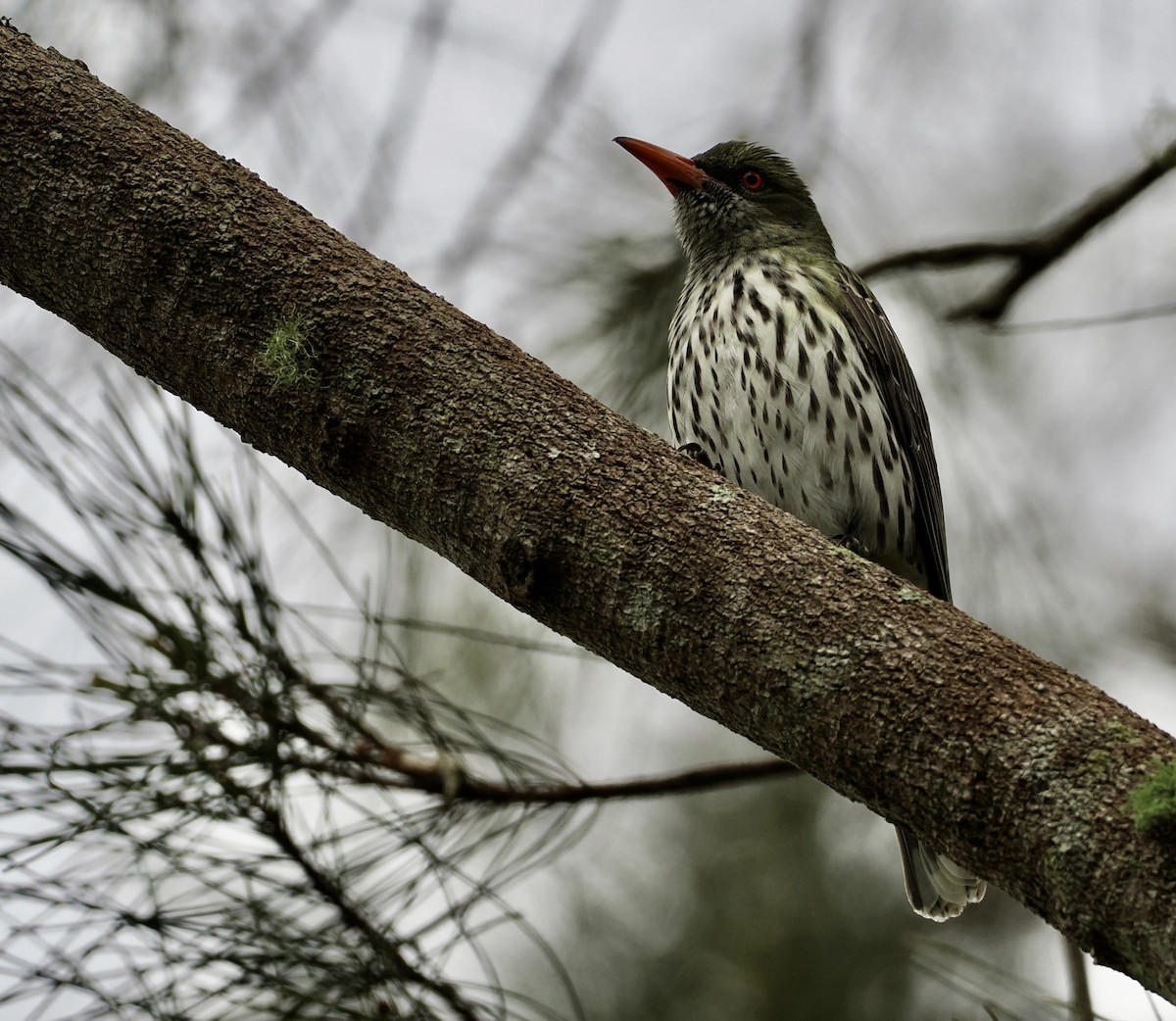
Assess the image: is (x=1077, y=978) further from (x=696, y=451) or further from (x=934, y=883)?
(x=696, y=451)

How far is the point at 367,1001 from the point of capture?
2.75m

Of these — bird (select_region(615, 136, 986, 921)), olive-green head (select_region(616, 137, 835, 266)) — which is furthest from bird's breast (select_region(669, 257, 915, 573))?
olive-green head (select_region(616, 137, 835, 266))

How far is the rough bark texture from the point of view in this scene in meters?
1.74

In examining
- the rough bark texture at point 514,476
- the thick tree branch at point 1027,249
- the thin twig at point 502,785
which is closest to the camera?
the rough bark texture at point 514,476

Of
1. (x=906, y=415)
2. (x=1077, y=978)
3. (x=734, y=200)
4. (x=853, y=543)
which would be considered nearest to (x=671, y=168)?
(x=734, y=200)

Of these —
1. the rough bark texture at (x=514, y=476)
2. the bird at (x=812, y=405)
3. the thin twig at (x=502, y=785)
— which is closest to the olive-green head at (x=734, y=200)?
the bird at (x=812, y=405)

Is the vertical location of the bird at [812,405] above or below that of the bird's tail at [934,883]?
above

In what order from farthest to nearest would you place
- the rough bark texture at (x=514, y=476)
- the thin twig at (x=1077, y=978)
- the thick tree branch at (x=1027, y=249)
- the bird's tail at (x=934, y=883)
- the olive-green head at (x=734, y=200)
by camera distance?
the olive-green head at (x=734, y=200) < the thick tree branch at (x=1027, y=249) < the bird's tail at (x=934, y=883) < the thin twig at (x=1077, y=978) < the rough bark texture at (x=514, y=476)

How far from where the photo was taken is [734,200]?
14.4 feet

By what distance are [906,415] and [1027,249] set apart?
565 millimetres

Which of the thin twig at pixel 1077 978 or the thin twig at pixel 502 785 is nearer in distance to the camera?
the thin twig at pixel 1077 978

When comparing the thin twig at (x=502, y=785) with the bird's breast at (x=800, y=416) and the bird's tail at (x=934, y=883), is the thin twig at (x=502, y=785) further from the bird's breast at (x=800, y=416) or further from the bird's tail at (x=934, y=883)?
the bird's breast at (x=800, y=416)

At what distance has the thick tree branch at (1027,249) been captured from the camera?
3613 millimetres

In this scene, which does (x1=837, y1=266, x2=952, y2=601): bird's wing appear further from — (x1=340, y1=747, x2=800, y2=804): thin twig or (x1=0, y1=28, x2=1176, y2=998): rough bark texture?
(x1=0, y1=28, x2=1176, y2=998): rough bark texture
